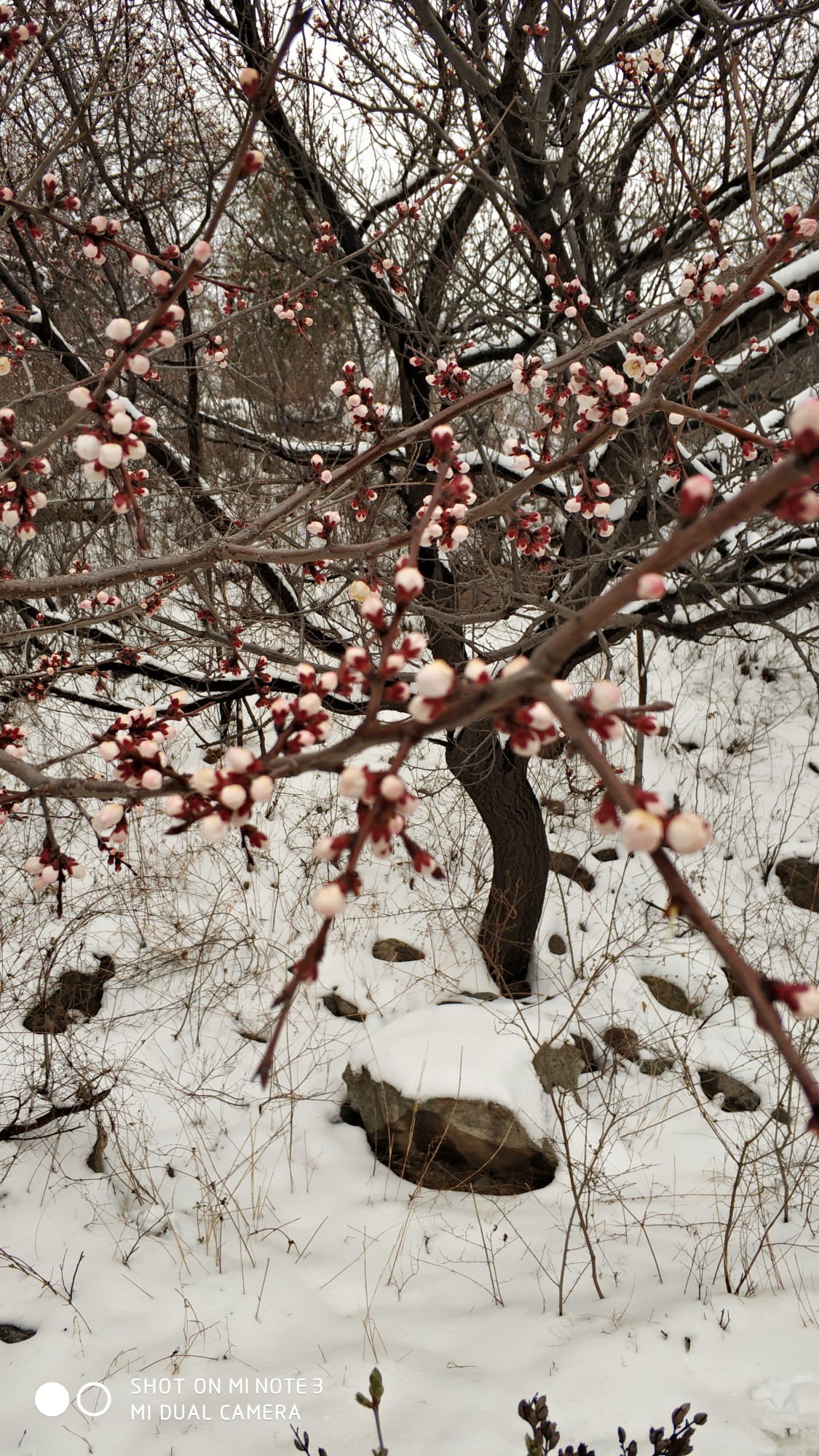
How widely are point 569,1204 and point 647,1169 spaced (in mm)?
382

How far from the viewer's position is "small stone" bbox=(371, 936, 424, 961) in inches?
A: 173

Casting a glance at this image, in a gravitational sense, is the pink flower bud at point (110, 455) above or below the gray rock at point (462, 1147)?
above

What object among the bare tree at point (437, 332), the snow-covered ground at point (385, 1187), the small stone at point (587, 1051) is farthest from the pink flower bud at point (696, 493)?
the small stone at point (587, 1051)

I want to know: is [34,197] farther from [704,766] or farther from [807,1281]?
[807,1281]

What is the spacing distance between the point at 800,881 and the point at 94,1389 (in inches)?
171

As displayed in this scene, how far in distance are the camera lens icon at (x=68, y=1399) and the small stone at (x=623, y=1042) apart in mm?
2371

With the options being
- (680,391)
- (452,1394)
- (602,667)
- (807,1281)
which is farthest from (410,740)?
(602,667)

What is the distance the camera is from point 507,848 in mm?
4195

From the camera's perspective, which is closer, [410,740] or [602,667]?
[410,740]

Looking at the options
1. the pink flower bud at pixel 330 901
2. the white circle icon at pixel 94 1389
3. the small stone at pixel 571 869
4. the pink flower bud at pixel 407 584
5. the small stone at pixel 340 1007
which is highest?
the small stone at pixel 571 869

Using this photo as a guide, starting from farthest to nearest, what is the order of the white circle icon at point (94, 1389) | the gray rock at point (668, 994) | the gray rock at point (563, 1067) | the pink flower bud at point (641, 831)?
1. the gray rock at point (668, 994)
2. the gray rock at point (563, 1067)
3. the white circle icon at point (94, 1389)
4. the pink flower bud at point (641, 831)

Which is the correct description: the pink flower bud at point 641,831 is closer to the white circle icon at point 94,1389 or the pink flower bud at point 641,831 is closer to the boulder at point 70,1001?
the white circle icon at point 94,1389

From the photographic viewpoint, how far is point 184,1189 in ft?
9.94

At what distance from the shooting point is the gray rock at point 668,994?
416 centimetres
